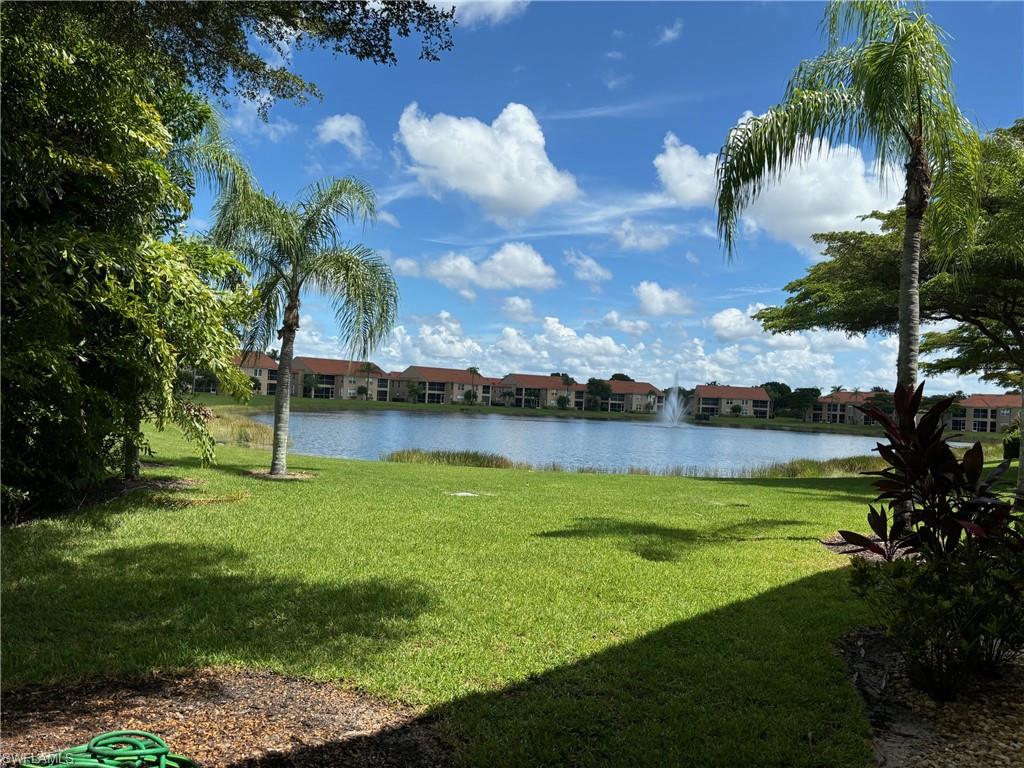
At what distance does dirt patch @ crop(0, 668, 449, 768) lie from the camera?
10.7 feet

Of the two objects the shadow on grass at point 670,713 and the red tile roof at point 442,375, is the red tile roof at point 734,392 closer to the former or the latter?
the red tile roof at point 442,375

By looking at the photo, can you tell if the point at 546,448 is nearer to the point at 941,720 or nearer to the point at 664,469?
the point at 664,469

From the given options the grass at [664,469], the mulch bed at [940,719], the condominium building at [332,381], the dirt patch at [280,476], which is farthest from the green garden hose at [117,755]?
the condominium building at [332,381]

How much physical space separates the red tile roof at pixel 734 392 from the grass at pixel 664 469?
89.9 metres

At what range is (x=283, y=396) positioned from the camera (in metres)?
13.9

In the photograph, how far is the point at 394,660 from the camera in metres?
4.45

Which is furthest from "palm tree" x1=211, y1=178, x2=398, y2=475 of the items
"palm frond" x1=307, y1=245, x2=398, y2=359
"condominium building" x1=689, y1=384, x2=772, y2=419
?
"condominium building" x1=689, y1=384, x2=772, y2=419

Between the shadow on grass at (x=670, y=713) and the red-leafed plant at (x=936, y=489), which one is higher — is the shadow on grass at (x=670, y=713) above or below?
below

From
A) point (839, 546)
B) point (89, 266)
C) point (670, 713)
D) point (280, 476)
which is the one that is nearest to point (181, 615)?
point (89, 266)

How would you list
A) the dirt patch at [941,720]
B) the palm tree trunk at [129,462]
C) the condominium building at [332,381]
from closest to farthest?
the dirt patch at [941,720], the palm tree trunk at [129,462], the condominium building at [332,381]

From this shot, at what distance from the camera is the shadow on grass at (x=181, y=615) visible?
4.42 m

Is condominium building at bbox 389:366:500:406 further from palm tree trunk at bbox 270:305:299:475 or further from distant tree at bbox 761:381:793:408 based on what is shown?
A: palm tree trunk at bbox 270:305:299:475

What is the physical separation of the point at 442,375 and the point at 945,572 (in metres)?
108

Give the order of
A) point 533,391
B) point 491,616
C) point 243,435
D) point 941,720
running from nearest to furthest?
point 941,720
point 491,616
point 243,435
point 533,391
